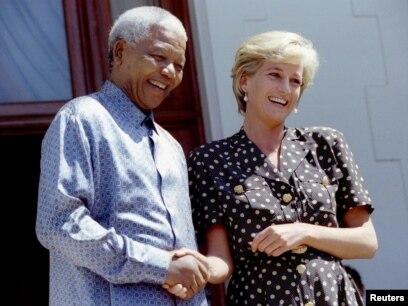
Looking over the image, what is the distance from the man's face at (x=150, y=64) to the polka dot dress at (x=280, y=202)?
31 centimetres

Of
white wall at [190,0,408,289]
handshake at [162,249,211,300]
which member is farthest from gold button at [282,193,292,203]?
white wall at [190,0,408,289]

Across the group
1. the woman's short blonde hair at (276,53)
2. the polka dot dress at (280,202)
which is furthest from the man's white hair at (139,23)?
the polka dot dress at (280,202)

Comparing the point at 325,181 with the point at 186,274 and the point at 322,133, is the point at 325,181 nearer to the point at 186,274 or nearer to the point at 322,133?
the point at 322,133

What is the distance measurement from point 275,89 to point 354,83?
1.06 m

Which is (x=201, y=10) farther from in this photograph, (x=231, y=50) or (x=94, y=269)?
(x=94, y=269)

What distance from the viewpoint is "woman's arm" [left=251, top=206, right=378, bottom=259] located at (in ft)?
10.0

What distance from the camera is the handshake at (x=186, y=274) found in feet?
9.14

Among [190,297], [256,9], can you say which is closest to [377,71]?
[256,9]

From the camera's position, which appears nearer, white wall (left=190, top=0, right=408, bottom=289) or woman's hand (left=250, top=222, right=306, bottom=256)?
woman's hand (left=250, top=222, right=306, bottom=256)

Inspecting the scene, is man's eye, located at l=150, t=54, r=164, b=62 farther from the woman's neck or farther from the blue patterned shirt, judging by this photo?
the woman's neck

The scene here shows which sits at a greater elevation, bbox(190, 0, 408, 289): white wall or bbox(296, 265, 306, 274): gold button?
bbox(190, 0, 408, 289): white wall

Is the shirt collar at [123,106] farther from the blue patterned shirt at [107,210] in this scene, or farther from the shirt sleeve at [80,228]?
the shirt sleeve at [80,228]

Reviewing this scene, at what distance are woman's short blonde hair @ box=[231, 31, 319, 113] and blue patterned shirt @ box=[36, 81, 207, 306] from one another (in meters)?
0.51

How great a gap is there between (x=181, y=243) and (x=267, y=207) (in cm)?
36
